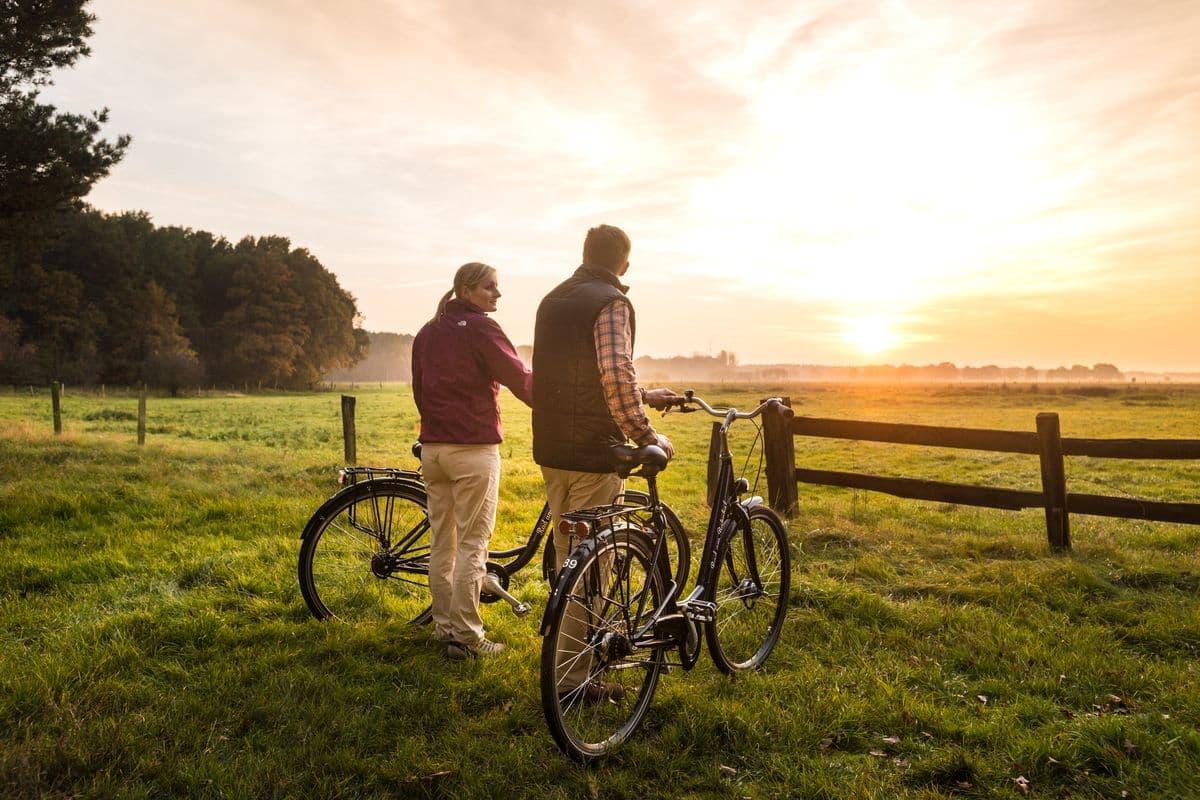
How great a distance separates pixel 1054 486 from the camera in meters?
7.53

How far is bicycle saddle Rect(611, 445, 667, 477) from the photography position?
359cm

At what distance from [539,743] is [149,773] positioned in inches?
72.4

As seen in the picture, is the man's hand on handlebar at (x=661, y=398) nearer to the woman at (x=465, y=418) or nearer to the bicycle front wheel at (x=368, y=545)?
the woman at (x=465, y=418)

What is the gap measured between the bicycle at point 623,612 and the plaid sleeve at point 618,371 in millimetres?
149

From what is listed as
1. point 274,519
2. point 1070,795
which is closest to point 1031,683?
point 1070,795

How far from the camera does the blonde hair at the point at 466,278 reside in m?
4.64

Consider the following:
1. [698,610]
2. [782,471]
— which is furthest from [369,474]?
[782,471]

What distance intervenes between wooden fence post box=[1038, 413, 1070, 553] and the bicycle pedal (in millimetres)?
5194

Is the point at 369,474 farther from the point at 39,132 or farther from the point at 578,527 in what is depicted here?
the point at 39,132

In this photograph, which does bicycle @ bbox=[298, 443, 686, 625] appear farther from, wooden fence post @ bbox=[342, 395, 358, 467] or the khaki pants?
wooden fence post @ bbox=[342, 395, 358, 467]

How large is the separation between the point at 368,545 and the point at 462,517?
119cm

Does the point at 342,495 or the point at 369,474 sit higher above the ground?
the point at 369,474

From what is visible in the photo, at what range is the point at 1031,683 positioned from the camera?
4.49 metres

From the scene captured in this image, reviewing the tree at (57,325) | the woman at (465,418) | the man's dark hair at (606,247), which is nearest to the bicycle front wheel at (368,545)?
the woman at (465,418)
